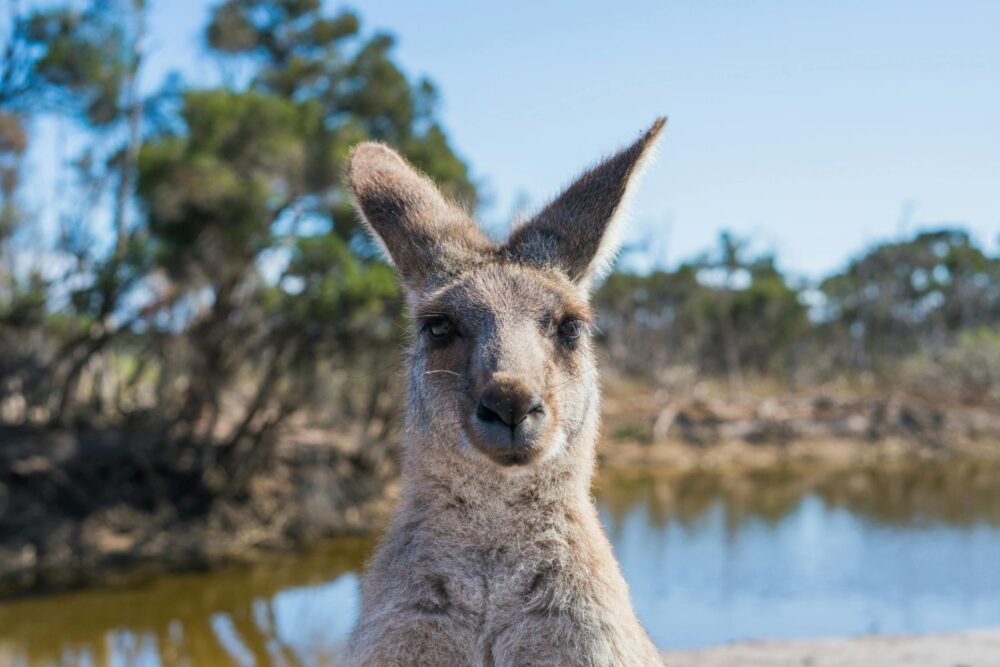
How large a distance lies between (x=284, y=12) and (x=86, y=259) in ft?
20.5

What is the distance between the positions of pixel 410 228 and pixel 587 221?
73cm

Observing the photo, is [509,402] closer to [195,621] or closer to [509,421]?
[509,421]

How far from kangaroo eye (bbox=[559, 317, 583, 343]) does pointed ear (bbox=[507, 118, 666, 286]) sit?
0.88 feet

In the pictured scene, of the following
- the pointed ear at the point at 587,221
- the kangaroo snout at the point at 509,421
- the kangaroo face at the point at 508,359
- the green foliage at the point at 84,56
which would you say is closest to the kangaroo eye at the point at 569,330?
the kangaroo face at the point at 508,359

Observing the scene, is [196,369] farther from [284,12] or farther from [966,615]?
[966,615]

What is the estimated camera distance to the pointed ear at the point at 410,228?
3525mm

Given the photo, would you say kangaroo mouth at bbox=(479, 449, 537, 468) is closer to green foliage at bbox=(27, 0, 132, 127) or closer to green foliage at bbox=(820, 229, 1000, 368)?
green foliage at bbox=(27, 0, 132, 127)

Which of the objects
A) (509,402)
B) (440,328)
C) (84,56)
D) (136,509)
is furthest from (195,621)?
(509,402)

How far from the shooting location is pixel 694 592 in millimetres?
13625

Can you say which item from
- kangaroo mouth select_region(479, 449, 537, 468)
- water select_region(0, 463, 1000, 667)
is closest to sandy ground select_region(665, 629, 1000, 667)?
water select_region(0, 463, 1000, 667)

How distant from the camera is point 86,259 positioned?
52.0 ft

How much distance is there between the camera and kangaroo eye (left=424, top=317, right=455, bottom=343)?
3.25m

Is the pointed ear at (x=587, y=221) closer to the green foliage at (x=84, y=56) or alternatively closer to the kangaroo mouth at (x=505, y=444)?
the kangaroo mouth at (x=505, y=444)

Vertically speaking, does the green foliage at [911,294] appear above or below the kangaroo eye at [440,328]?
above
